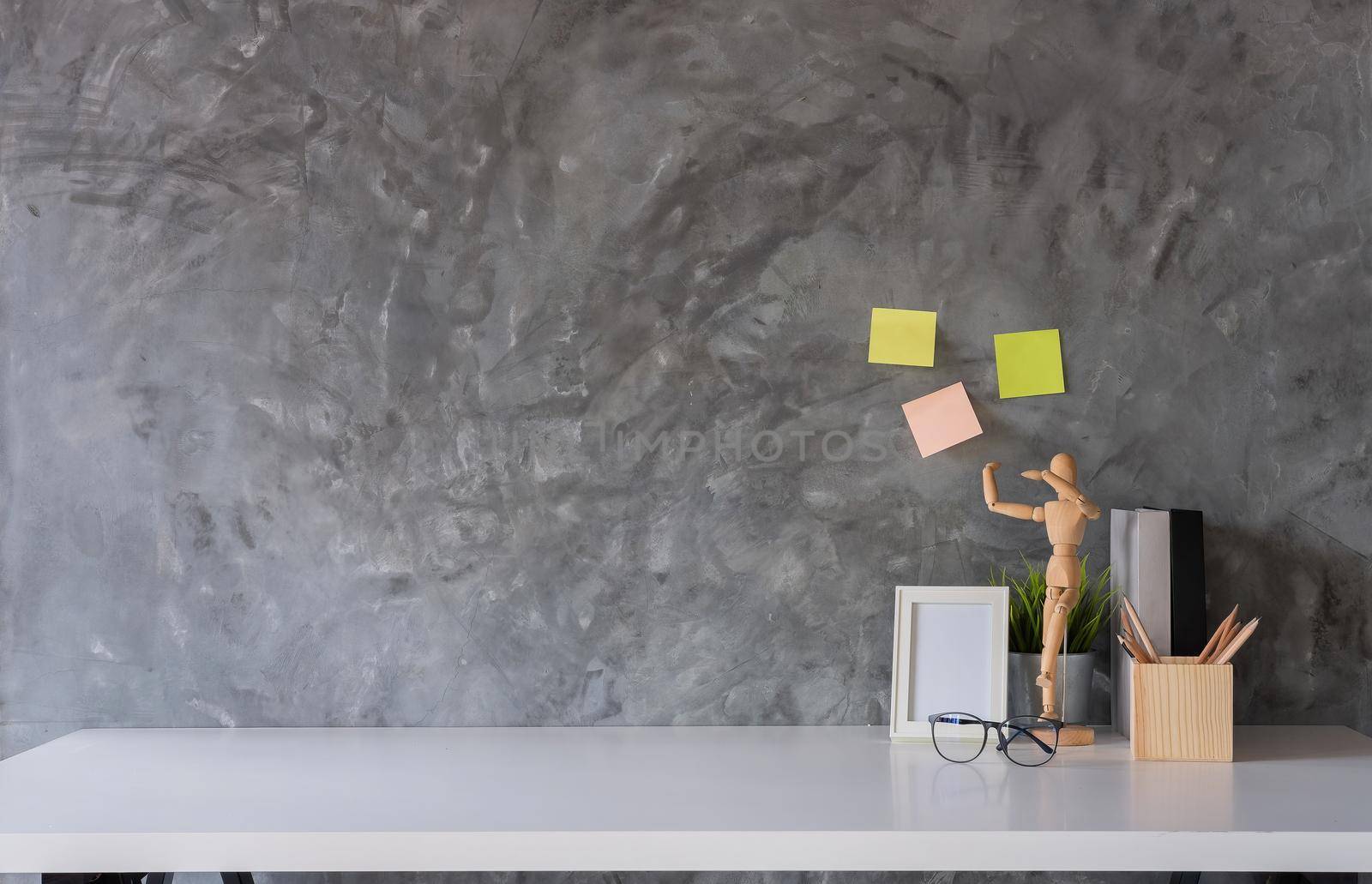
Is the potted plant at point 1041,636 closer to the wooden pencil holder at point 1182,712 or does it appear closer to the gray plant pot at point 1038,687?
the gray plant pot at point 1038,687

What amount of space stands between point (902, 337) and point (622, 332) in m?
0.42

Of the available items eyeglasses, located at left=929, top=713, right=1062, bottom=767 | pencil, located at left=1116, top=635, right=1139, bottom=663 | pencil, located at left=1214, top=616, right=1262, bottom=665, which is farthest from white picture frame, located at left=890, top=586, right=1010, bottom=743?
pencil, located at left=1214, top=616, right=1262, bottom=665

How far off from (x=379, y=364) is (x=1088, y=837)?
1108 mm

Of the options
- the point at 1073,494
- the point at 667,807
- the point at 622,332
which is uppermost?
the point at 622,332

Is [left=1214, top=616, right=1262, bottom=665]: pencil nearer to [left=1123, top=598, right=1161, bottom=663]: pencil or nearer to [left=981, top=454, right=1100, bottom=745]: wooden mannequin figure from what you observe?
[left=1123, top=598, right=1161, bottom=663]: pencil

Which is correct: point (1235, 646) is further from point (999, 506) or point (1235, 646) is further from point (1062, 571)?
point (999, 506)

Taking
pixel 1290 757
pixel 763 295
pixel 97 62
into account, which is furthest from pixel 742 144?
pixel 1290 757

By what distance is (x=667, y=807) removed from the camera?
1.05 metres

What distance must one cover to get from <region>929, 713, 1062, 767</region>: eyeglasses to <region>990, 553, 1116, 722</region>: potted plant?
5cm

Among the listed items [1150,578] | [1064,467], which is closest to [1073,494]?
[1064,467]

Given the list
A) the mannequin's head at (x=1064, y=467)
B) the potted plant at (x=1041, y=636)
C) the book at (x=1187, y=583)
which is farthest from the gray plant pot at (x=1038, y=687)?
the mannequin's head at (x=1064, y=467)

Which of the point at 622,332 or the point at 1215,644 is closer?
the point at 1215,644

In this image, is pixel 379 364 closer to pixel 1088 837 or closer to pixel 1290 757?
pixel 1088 837

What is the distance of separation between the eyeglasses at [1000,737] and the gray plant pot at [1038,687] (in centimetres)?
3
